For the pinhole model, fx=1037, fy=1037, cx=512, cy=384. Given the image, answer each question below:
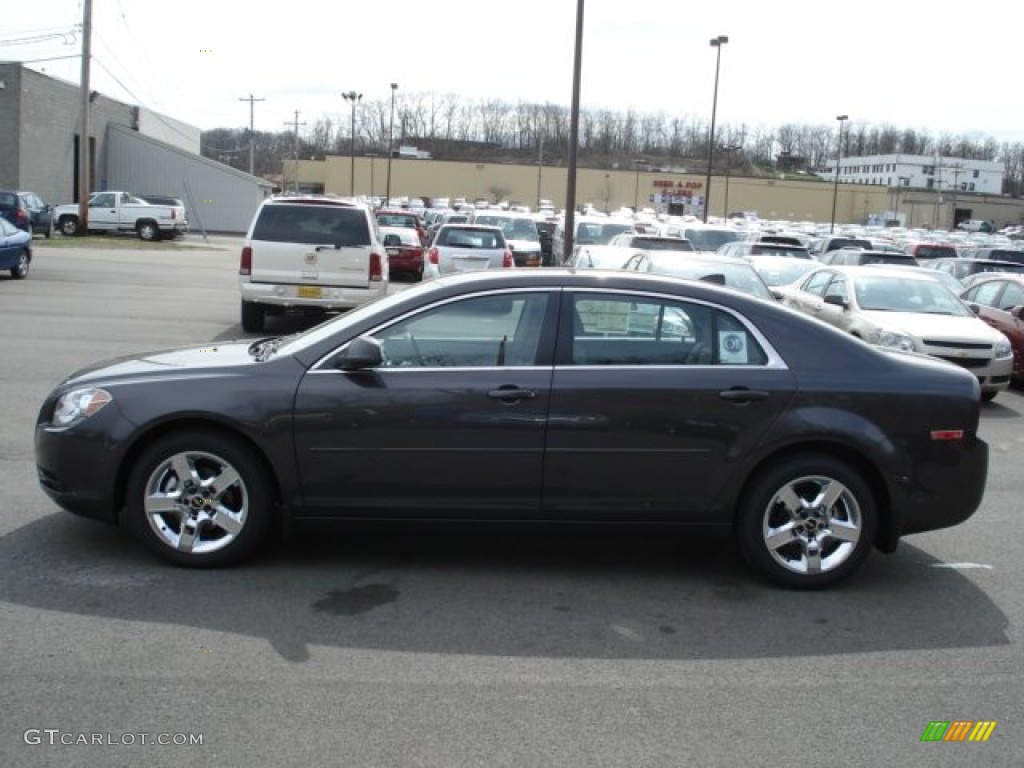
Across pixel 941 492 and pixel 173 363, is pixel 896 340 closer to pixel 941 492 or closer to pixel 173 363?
pixel 941 492

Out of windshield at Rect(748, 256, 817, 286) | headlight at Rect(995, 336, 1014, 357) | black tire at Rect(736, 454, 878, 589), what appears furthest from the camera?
windshield at Rect(748, 256, 817, 286)

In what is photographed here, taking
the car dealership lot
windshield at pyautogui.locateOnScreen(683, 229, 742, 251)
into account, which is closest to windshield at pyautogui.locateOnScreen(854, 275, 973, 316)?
the car dealership lot

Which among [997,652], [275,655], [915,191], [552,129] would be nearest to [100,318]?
[275,655]

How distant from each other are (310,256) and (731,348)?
963 centimetres

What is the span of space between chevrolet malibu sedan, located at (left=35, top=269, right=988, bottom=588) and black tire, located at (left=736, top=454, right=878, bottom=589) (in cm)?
1

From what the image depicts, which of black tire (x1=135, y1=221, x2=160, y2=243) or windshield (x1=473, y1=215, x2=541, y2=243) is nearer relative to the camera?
windshield (x1=473, y1=215, x2=541, y2=243)

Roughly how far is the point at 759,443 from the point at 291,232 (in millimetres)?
10196

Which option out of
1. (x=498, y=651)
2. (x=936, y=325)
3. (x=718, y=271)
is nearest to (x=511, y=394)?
(x=498, y=651)

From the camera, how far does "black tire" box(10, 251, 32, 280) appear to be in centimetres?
2111

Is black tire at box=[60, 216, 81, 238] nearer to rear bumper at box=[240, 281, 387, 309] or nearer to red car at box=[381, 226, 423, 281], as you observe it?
red car at box=[381, 226, 423, 281]

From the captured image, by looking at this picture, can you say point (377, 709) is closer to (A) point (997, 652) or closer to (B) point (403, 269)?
(A) point (997, 652)

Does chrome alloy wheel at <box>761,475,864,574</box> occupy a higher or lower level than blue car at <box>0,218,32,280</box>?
lower

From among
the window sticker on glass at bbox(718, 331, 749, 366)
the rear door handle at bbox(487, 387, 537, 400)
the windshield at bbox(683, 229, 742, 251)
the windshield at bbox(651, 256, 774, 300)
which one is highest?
the windshield at bbox(683, 229, 742, 251)

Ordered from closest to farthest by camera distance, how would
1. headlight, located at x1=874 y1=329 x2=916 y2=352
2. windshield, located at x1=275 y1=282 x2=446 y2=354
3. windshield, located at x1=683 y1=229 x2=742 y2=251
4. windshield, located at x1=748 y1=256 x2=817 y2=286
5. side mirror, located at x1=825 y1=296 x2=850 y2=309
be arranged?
windshield, located at x1=275 y1=282 x2=446 y2=354 → headlight, located at x1=874 y1=329 x2=916 y2=352 → side mirror, located at x1=825 y1=296 x2=850 y2=309 → windshield, located at x1=748 y1=256 x2=817 y2=286 → windshield, located at x1=683 y1=229 x2=742 y2=251
